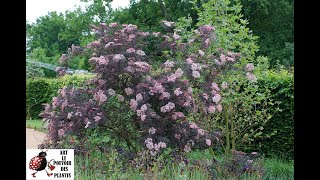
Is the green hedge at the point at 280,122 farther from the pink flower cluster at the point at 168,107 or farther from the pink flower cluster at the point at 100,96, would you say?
the pink flower cluster at the point at 100,96

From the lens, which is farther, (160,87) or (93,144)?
(93,144)

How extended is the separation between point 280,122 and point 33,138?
5883 millimetres

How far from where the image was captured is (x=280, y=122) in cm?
770

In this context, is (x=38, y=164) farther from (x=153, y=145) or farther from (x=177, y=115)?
(x=177, y=115)

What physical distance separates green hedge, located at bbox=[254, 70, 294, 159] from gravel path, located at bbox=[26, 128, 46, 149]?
4447 millimetres

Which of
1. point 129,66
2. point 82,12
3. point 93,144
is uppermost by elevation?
point 82,12

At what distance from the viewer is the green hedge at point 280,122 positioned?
757 cm

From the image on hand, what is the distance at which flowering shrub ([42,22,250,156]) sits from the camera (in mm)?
5727

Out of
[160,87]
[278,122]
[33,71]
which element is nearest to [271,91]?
[278,122]

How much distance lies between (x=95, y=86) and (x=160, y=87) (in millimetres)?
1129

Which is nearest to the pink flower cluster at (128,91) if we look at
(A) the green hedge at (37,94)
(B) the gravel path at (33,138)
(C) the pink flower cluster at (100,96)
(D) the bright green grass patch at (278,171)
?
(C) the pink flower cluster at (100,96)
